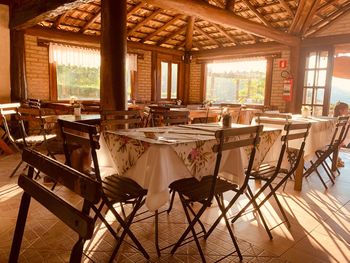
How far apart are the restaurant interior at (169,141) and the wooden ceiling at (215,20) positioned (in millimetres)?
40

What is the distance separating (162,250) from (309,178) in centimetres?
274

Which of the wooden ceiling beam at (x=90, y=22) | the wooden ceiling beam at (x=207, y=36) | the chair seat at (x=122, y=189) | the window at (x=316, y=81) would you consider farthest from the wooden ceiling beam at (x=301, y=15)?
the chair seat at (x=122, y=189)

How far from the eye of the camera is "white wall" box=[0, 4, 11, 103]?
5.82m

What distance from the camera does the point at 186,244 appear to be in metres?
2.20

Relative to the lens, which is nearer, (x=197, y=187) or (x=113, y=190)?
(x=113, y=190)

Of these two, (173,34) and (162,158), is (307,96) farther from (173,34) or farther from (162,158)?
(162,158)

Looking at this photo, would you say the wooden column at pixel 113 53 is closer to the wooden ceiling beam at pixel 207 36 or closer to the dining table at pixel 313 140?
the dining table at pixel 313 140

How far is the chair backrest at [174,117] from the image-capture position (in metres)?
3.16

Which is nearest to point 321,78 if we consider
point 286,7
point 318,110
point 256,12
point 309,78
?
point 309,78

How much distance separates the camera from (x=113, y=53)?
346 cm

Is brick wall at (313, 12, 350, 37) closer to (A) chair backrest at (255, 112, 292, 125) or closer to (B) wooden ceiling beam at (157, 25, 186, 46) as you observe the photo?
(B) wooden ceiling beam at (157, 25, 186, 46)

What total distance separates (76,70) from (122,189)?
6211 mm

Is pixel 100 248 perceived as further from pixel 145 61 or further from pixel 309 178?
pixel 145 61

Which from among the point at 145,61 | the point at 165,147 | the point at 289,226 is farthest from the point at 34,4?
the point at 289,226
